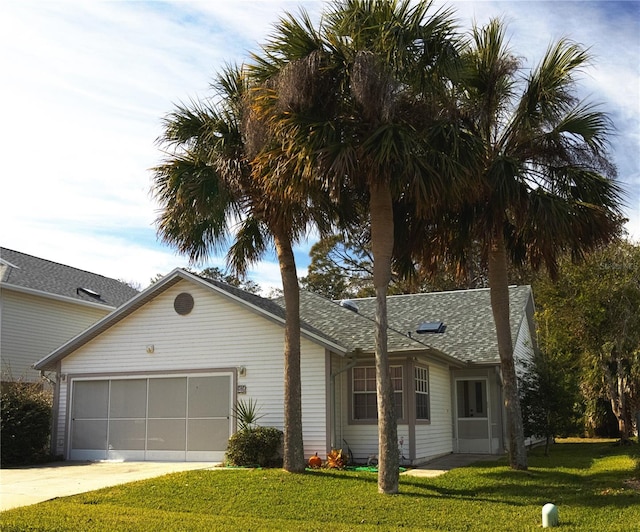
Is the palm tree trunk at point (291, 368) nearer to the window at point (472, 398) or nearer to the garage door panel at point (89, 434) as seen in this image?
the garage door panel at point (89, 434)

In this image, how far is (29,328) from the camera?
945 inches

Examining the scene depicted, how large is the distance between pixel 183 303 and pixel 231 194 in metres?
5.57

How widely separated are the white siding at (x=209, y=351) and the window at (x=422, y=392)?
2.43 metres

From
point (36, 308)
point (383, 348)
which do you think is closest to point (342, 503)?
point (383, 348)

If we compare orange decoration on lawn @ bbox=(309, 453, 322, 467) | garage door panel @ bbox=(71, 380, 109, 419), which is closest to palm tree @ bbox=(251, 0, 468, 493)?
orange decoration on lawn @ bbox=(309, 453, 322, 467)

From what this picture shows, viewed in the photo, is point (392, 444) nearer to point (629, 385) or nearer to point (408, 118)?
point (408, 118)

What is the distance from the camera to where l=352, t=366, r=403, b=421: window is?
675 inches

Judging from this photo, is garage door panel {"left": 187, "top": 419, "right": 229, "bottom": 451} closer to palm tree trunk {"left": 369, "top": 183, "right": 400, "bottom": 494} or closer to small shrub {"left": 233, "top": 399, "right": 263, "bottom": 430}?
small shrub {"left": 233, "top": 399, "right": 263, "bottom": 430}

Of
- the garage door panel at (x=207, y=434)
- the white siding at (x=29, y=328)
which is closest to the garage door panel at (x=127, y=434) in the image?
the garage door panel at (x=207, y=434)

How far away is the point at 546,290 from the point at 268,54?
567 inches

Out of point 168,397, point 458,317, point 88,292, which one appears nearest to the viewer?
point 168,397

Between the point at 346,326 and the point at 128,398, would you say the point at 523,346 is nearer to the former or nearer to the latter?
the point at 346,326

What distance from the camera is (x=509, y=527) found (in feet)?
30.4

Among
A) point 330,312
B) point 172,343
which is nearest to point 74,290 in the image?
point 172,343
